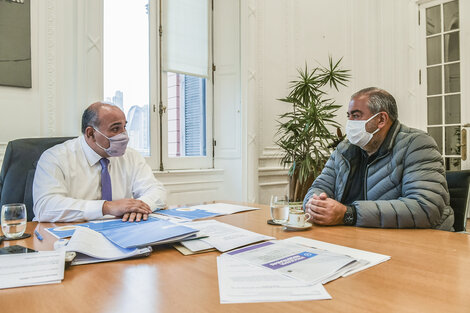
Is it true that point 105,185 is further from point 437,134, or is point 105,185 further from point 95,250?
point 437,134

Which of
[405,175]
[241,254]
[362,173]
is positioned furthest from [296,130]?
[241,254]

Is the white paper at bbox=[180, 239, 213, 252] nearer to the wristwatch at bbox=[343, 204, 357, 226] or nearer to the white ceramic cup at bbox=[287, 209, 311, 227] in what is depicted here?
the white ceramic cup at bbox=[287, 209, 311, 227]

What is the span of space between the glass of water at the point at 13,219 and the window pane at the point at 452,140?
4.78 meters

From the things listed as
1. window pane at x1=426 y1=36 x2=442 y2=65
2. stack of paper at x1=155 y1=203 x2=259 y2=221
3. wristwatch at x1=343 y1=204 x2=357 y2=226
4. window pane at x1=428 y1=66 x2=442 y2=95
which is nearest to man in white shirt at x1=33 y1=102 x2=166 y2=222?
stack of paper at x1=155 y1=203 x2=259 y2=221

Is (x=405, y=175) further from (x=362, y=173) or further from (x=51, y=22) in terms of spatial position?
(x=51, y=22)

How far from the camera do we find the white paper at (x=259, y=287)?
655 mm

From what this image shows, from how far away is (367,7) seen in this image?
496 cm

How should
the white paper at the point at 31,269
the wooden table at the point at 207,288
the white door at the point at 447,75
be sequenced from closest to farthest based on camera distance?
the wooden table at the point at 207,288 → the white paper at the point at 31,269 → the white door at the point at 447,75

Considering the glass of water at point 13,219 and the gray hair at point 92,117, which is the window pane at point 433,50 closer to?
the gray hair at point 92,117

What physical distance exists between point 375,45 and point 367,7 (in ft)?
1.86

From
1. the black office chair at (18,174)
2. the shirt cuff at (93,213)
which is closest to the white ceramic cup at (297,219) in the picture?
the shirt cuff at (93,213)

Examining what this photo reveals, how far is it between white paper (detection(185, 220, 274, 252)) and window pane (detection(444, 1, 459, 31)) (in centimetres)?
474

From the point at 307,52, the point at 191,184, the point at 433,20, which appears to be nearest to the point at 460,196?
the point at 191,184

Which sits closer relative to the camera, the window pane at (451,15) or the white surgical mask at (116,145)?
the white surgical mask at (116,145)
